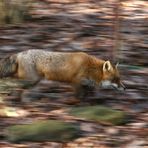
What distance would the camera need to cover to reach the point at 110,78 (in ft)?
30.2

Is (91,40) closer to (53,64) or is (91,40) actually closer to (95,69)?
(95,69)

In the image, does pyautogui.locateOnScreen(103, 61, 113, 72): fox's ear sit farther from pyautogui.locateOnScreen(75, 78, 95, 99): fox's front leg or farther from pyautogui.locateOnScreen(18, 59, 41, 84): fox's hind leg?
pyautogui.locateOnScreen(18, 59, 41, 84): fox's hind leg

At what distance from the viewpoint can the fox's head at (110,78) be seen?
9.09 metres

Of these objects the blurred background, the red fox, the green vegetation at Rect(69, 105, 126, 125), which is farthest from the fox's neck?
the green vegetation at Rect(69, 105, 126, 125)

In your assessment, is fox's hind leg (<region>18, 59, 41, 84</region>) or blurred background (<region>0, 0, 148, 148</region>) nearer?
blurred background (<region>0, 0, 148, 148</region>)

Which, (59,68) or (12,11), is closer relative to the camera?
(59,68)

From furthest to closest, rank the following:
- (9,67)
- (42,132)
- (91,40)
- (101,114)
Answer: (91,40) < (9,67) < (101,114) < (42,132)

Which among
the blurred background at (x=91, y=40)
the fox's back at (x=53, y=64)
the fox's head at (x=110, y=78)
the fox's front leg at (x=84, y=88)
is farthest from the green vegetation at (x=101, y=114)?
the fox's head at (x=110, y=78)

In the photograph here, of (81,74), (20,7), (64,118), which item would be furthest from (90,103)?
(20,7)

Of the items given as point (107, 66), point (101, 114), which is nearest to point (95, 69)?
point (107, 66)

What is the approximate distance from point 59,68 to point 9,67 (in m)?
0.79

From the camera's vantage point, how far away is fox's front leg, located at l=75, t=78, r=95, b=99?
28.9ft

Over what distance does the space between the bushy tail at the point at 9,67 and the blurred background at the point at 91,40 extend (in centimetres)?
33

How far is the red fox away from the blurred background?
248mm
